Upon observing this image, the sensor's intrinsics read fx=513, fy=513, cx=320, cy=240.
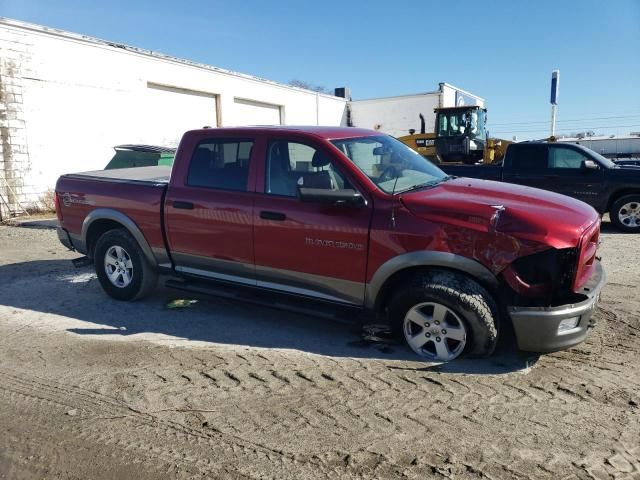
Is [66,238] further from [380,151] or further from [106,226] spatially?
[380,151]

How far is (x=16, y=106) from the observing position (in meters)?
13.5

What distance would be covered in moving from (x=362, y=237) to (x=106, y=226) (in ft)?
11.1

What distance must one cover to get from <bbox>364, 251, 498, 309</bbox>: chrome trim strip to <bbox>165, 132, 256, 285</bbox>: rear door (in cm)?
127

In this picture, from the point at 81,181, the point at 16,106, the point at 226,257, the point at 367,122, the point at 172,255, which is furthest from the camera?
the point at 367,122

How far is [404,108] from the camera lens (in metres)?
27.6

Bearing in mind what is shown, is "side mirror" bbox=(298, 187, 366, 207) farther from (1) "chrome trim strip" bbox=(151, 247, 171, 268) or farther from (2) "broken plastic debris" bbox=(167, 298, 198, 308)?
(2) "broken plastic debris" bbox=(167, 298, 198, 308)

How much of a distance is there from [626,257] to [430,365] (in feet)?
17.3

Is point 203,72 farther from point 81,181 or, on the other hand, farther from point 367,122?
point 81,181

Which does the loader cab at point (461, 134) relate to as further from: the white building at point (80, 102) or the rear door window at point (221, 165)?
the rear door window at point (221, 165)

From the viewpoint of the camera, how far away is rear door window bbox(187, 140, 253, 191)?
4.92 metres

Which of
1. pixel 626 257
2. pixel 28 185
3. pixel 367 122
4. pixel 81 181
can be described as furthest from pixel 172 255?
pixel 367 122

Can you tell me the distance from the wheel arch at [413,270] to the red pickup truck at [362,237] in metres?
0.01

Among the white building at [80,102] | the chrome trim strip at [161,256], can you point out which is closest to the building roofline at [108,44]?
the white building at [80,102]

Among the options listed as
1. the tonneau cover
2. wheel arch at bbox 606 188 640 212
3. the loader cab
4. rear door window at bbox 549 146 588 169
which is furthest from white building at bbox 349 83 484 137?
the tonneau cover
